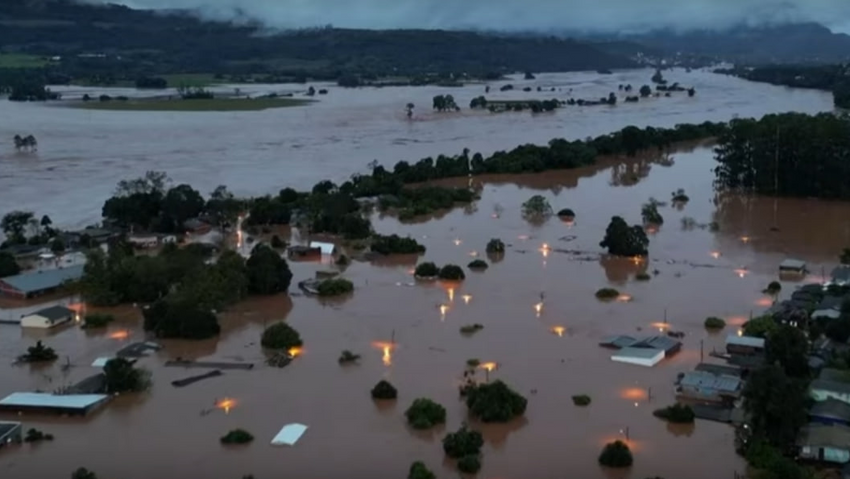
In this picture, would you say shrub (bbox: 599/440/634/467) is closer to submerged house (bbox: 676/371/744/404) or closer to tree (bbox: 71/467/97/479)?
submerged house (bbox: 676/371/744/404)

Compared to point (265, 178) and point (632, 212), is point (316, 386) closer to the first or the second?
point (632, 212)

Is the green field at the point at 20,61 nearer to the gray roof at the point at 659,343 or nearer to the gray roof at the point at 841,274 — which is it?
the gray roof at the point at 841,274

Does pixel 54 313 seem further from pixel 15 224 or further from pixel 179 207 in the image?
pixel 179 207

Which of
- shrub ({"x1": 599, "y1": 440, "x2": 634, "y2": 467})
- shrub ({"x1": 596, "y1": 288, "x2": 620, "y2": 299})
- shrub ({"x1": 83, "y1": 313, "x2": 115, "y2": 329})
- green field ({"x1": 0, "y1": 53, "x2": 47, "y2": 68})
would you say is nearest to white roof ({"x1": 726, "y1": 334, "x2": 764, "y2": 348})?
shrub ({"x1": 596, "y1": 288, "x2": 620, "y2": 299})

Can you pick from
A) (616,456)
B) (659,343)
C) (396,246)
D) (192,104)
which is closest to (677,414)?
(616,456)

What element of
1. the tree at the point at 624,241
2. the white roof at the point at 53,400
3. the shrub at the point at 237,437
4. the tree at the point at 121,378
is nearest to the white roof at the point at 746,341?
the tree at the point at 624,241

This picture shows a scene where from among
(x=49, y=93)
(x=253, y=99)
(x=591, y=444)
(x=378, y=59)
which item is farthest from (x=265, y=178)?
(x=378, y=59)
